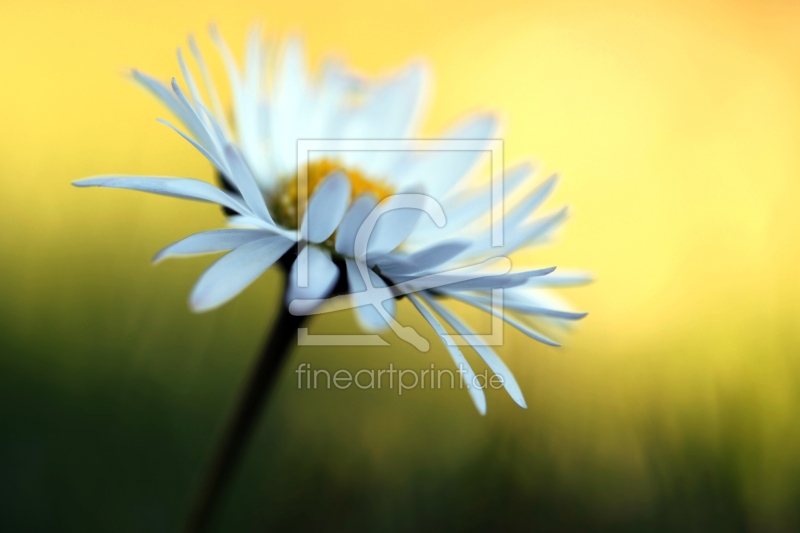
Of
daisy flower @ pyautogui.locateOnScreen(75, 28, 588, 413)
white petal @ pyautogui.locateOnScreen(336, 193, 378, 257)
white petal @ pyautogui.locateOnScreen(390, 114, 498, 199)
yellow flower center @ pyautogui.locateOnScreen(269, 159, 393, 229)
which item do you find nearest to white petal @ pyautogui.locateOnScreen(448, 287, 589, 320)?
daisy flower @ pyautogui.locateOnScreen(75, 28, 588, 413)

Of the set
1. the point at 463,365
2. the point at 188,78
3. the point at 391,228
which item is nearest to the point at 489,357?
the point at 463,365

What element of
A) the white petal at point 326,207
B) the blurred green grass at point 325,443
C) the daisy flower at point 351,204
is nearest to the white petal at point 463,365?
the daisy flower at point 351,204

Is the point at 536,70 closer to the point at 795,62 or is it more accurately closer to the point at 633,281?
the point at 795,62

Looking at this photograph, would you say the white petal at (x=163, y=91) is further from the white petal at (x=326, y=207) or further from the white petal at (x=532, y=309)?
the white petal at (x=532, y=309)

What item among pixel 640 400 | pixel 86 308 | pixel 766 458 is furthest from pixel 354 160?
pixel 766 458

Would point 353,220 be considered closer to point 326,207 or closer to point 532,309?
point 326,207

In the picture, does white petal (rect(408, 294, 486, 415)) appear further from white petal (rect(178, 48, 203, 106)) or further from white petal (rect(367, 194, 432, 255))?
white petal (rect(178, 48, 203, 106))

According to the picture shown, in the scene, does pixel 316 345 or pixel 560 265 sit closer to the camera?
pixel 316 345
